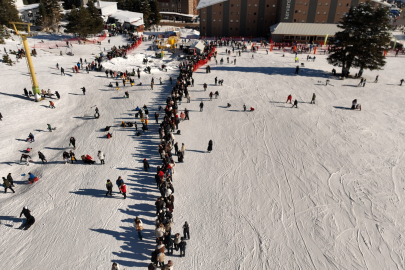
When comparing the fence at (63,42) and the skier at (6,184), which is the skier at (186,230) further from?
the fence at (63,42)

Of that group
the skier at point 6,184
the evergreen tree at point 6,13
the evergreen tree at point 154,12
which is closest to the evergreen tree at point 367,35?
the skier at point 6,184

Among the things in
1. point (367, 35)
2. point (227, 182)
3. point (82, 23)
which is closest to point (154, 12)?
point (82, 23)

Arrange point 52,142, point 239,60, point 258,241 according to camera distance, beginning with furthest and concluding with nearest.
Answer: point 239,60
point 52,142
point 258,241

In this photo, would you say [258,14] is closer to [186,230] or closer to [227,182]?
[227,182]

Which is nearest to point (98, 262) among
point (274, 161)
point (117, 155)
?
point (117, 155)

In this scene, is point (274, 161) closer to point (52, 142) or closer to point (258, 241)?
point (258, 241)
